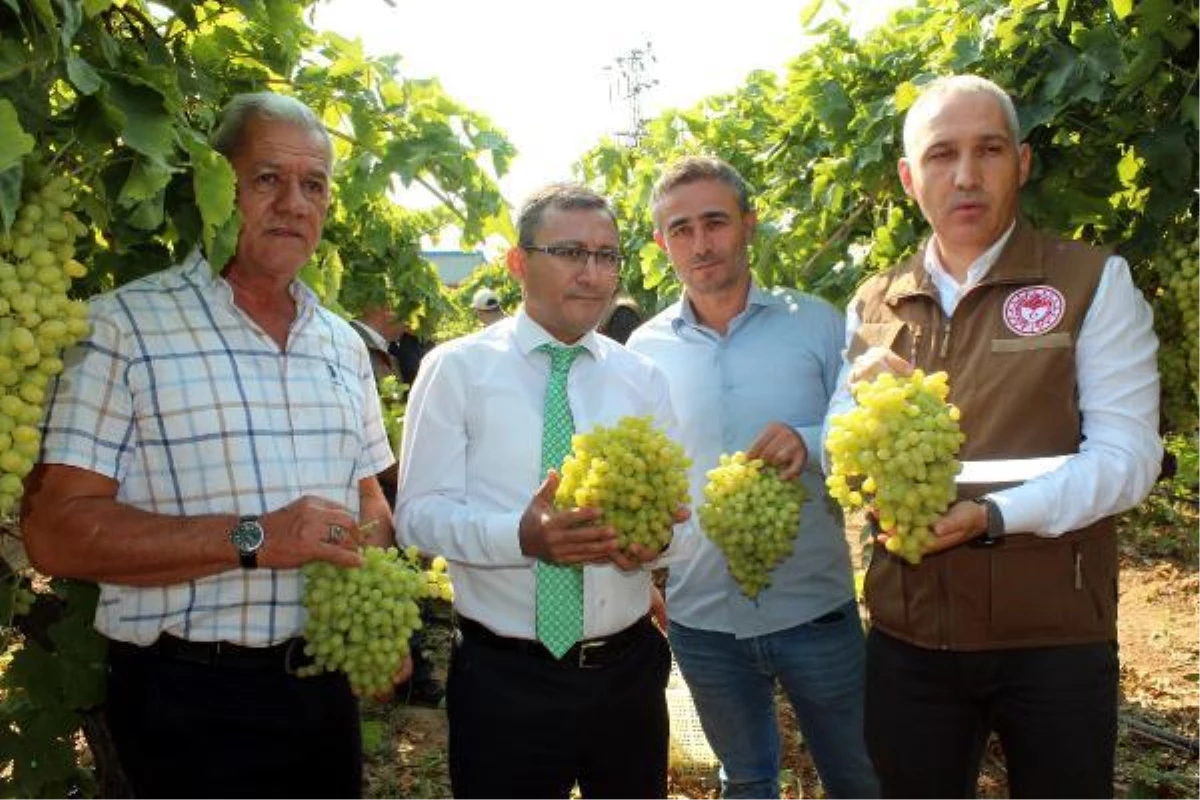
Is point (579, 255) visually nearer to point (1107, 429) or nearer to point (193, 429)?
point (193, 429)

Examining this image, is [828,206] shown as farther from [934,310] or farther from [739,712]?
[739,712]

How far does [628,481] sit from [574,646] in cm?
62

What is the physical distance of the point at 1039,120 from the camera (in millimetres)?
2875

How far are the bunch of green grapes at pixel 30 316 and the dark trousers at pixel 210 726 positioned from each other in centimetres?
88

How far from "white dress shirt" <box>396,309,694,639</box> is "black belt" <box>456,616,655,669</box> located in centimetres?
3

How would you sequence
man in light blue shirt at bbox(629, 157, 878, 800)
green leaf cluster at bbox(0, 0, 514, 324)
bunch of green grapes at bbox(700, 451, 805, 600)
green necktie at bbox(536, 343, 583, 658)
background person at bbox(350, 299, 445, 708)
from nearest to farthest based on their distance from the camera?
green leaf cluster at bbox(0, 0, 514, 324), green necktie at bbox(536, 343, 583, 658), bunch of green grapes at bbox(700, 451, 805, 600), man in light blue shirt at bbox(629, 157, 878, 800), background person at bbox(350, 299, 445, 708)

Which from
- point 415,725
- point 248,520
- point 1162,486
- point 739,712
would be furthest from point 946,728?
point 1162,486

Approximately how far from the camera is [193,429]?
97.4 inches

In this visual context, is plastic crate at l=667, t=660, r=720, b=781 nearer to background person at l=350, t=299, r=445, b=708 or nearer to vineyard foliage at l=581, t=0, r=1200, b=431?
background person at l=350, t=299, r=445, b=708

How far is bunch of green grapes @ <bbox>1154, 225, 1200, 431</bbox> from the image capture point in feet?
8.83

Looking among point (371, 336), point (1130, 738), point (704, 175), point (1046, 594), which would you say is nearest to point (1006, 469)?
point (1046, 594)

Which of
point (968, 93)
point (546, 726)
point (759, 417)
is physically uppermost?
point (968, 93)

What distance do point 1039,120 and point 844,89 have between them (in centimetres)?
124

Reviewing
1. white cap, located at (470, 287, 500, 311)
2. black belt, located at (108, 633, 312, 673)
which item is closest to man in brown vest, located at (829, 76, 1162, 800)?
black belt, located at (108, 633, 312, 673)
